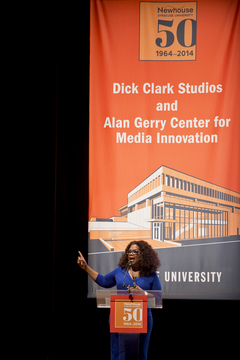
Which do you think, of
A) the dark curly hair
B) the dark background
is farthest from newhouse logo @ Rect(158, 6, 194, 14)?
the dark curly hair

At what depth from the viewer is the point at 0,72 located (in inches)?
144

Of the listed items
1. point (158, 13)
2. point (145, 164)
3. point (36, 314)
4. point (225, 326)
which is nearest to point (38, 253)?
point (36, 314)

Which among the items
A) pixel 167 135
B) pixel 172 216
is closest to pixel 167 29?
pixel 167 135

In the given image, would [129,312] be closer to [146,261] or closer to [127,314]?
[127,314]

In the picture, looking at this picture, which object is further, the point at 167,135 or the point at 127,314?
the point at 167,135

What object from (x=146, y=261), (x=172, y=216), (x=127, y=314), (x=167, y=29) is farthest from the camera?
(x=167, y=29)

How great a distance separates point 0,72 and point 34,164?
0.99 meters

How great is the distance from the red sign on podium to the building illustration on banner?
1495mm

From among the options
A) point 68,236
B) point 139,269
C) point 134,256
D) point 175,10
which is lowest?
point 139,269

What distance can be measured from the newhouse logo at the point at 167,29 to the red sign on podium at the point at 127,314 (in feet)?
8.56

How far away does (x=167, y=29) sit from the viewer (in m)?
3.85

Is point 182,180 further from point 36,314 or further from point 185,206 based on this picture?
point 36,314

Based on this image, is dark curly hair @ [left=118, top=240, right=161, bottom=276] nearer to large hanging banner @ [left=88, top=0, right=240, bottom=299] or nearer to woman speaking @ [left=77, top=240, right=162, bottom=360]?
woman speaking @ [left=77, top=240, right=162, bottom=360]

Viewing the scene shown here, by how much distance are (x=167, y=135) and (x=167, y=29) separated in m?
1.14
